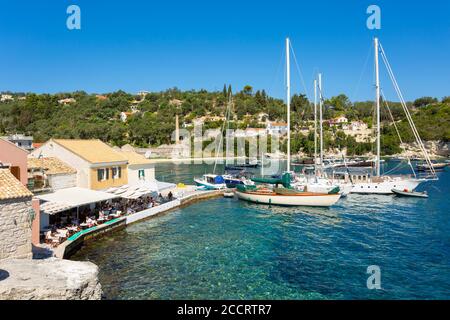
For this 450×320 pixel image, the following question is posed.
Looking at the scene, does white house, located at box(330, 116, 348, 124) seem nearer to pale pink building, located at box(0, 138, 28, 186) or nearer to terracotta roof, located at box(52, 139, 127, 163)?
terracotta roof, located at box(52, 139, 127, 163)

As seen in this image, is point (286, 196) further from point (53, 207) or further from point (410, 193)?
point (53, 207)

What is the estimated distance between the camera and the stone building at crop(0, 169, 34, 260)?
1425 centimetres

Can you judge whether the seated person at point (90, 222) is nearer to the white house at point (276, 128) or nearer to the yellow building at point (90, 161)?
the yellow building at point (90, 161)

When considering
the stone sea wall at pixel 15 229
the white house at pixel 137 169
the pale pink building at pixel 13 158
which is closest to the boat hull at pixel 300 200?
the white house at pixel 137 169

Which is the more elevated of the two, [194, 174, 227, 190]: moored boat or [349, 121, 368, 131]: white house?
[349, 121, 368, 131]: white house

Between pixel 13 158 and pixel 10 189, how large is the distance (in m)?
5.21

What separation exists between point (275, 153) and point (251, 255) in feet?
332

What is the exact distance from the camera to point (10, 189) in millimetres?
14906

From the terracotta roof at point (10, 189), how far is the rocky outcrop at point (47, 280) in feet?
8.53

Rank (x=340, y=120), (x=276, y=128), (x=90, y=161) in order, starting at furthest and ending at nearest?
(x=340, y=120) → (x=276, y=128) → (x=90, y=161)

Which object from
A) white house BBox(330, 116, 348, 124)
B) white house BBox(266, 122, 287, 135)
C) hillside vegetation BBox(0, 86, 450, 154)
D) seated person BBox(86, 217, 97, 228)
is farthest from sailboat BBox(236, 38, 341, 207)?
white house BBox(330, 116, 348, 124)

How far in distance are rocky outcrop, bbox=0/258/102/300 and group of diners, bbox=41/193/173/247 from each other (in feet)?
20.4

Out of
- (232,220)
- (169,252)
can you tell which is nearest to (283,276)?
(169,252)

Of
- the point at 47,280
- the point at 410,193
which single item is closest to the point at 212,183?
the point at 410,193
